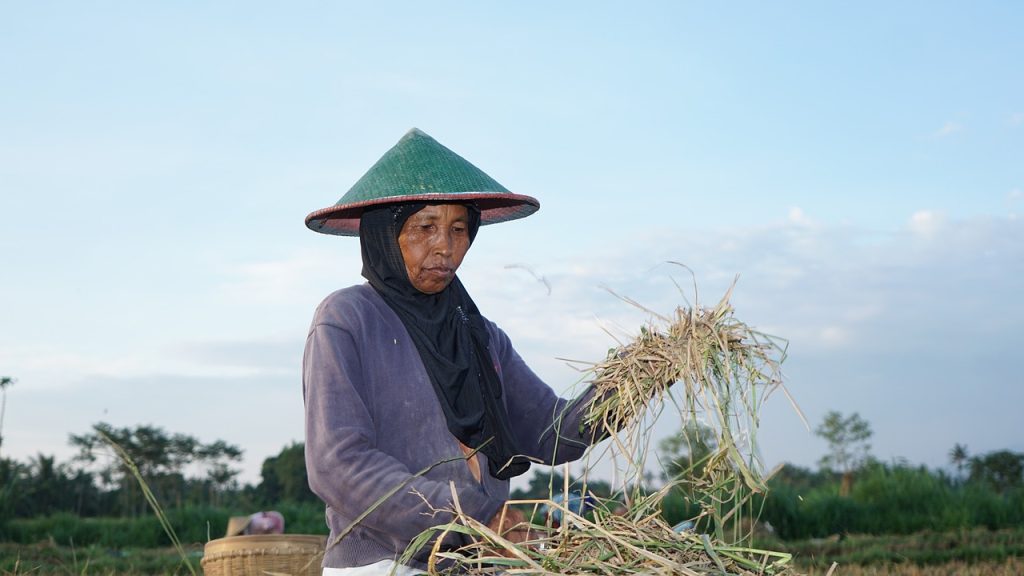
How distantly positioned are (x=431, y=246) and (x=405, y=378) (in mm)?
458

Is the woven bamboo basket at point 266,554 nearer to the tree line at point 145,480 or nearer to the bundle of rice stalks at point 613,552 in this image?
the bundle of rice stalks at point 613,552

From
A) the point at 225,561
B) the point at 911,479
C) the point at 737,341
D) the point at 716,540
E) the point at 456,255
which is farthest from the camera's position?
the point at 911,479

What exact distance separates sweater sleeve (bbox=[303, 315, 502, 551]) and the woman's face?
1.10 feet

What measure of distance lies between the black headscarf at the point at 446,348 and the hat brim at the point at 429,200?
9cm

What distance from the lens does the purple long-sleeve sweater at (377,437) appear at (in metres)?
Answer: 3.13

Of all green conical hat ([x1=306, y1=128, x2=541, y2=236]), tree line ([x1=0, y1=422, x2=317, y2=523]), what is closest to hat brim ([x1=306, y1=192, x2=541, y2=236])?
green conical hat ([x1=306, y1=128, x2=541, y2=236])

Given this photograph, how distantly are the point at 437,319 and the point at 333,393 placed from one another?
52 cm

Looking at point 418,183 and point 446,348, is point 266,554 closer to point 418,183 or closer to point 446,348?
point 446,348

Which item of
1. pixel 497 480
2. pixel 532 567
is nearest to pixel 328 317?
pixel 497 480

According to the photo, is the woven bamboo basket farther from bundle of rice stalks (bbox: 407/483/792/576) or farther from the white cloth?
bundle of rice stalks (bbox: 407/483/792/576)

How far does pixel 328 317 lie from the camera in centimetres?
350

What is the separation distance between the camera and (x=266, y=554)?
4.82 meters

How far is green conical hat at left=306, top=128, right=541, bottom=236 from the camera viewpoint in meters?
3.59

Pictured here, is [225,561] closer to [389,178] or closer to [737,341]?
[389,178]
